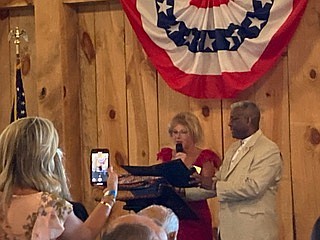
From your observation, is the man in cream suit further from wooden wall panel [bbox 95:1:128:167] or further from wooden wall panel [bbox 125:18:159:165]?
wooden wall panel [bbox 95:1:128:167]

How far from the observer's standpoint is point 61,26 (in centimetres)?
462

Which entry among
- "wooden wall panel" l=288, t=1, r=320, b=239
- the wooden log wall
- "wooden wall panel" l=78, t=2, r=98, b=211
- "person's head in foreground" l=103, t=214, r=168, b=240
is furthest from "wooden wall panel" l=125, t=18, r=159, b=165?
"person's head in foreground" l=103, t=214, r=168, b=240

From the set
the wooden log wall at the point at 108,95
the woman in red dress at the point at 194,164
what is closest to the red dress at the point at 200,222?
the woman in red dress at the point at 194,164

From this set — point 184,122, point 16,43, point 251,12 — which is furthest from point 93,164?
point 16,43

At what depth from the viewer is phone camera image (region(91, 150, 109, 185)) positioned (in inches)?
130

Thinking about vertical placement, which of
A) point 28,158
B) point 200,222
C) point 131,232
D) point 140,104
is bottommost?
point 200,222

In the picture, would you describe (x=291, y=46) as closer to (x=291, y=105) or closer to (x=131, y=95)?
(x=291, y=105)

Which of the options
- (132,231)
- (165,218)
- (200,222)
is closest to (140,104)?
(200,222)

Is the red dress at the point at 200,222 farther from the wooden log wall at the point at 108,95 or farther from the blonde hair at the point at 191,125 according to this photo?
the wooden log wall at the point at 108,95

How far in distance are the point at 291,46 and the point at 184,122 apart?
0.70m

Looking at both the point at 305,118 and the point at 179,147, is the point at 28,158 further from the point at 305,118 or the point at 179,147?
the point at 305,118

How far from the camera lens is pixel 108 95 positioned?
15.1 feet

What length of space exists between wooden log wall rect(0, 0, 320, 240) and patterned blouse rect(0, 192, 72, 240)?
182cm

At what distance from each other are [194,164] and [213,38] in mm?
755
